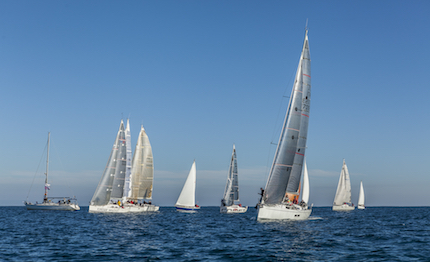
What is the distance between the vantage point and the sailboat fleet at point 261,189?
137 ft

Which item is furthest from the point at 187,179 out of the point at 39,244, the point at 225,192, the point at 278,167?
the point at 39,244

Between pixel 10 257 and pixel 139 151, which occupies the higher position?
pixel 139 151

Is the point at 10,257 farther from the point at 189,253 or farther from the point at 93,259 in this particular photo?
the point at 189,253

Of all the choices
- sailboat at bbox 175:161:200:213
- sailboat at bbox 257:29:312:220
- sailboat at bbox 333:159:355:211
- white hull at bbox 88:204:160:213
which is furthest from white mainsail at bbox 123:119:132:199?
sailboat at bbox 333:159:355:211

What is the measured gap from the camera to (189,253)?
867 inches

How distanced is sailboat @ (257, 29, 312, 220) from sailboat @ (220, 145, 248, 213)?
34.7 meters

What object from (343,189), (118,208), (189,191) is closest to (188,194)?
(189,191)

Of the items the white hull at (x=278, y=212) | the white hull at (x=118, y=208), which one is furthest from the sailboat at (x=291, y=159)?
the white hull at (x=118, y=208)

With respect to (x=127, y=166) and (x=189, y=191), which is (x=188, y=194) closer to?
(x=189, y=191)

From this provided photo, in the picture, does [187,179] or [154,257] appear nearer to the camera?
[154,257]

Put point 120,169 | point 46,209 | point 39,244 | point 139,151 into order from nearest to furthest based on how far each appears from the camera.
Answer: point 39,244
point 120,169
point 139,151
point 46,209

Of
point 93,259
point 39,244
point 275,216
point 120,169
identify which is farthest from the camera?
point 120,169

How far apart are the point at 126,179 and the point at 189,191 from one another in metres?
14.9

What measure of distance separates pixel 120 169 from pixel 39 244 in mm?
40338
